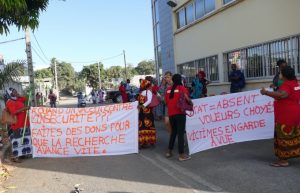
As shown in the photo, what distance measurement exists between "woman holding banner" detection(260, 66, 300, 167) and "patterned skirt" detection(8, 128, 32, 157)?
5624 millimetres

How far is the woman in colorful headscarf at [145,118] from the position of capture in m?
11.4

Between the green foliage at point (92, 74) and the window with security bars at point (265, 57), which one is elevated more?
the green foliage at point (92, 74)

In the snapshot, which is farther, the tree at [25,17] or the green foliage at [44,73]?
the green foliage at [44,73]

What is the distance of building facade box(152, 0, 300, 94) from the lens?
41.8ft

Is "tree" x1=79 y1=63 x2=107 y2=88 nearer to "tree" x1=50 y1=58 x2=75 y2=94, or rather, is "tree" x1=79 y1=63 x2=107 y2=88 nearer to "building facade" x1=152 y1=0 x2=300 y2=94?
"tree" x1=50 y1=58 x2=75 y2=94

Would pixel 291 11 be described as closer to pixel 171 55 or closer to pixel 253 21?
pixel 253 21

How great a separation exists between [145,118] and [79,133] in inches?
67.2

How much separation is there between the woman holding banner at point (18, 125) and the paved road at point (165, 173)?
31 cm

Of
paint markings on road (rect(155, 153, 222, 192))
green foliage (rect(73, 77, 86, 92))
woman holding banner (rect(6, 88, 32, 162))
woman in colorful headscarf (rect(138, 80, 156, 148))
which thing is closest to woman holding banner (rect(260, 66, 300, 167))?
paint markings on road (rect(155, 153, 222, 192))

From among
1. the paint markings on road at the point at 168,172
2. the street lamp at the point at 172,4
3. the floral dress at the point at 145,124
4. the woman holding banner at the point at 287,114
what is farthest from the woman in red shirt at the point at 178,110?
the street lamp at the point at 172,4

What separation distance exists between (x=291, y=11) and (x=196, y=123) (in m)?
4.32

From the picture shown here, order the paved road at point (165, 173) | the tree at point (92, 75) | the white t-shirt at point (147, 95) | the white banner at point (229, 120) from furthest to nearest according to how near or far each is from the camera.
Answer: the tree at point (92, 75), the white t-shirt at point (147, 95), the white banner at point (229, 120), the paved road at point (165, 173)

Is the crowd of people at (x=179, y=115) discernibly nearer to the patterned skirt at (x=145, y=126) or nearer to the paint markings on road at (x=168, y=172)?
the patterned skirt at (x=145, y=126)

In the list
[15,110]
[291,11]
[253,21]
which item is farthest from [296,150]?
[253,21]
